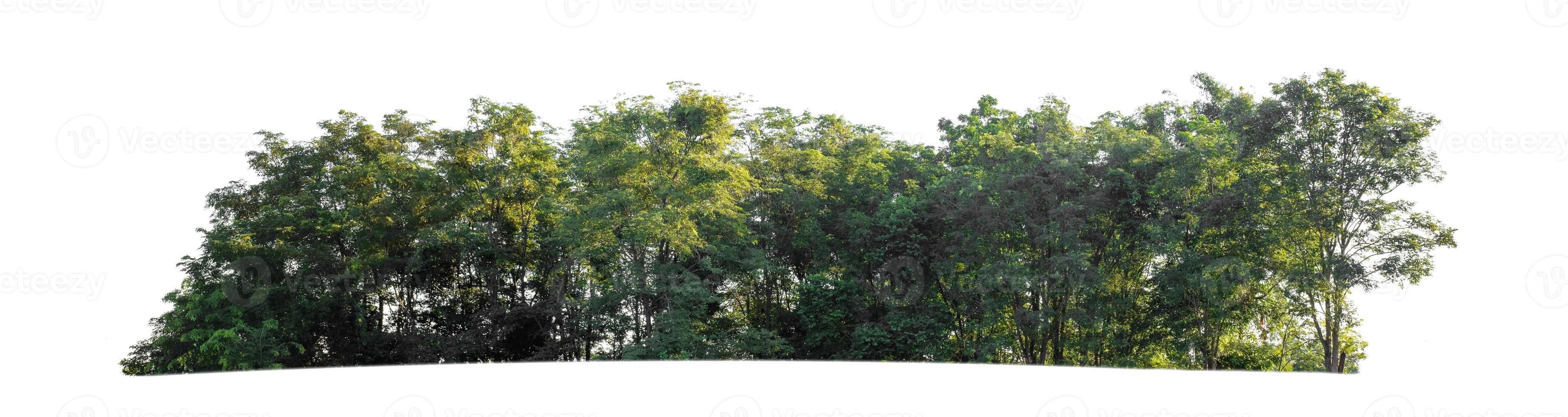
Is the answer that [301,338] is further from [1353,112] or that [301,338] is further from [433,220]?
[1353,112]

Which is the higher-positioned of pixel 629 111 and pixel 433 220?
pixel 629 111

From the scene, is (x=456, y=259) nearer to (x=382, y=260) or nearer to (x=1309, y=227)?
(x=382, y=260)

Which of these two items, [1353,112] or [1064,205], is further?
[1064,205]

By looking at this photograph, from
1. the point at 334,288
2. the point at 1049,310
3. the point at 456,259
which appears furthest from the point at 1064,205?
the point at 334,288

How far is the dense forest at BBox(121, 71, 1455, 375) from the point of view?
653 inches

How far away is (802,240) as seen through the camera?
2186 cm

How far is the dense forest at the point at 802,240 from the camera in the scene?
16594 mm

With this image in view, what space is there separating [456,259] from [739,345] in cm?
798

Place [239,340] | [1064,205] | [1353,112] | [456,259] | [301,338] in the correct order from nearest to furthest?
[1353,112]
[1064,205]
[239,340]
[301,338]
[456,259]

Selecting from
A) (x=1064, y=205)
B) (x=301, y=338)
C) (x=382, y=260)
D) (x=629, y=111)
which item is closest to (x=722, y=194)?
(x=629, y=111)

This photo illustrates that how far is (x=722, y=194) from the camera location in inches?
769

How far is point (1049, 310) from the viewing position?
64.1 ft

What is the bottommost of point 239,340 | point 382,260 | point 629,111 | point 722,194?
point 239,340

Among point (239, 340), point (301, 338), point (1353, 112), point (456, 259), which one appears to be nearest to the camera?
point (1353, 112)
